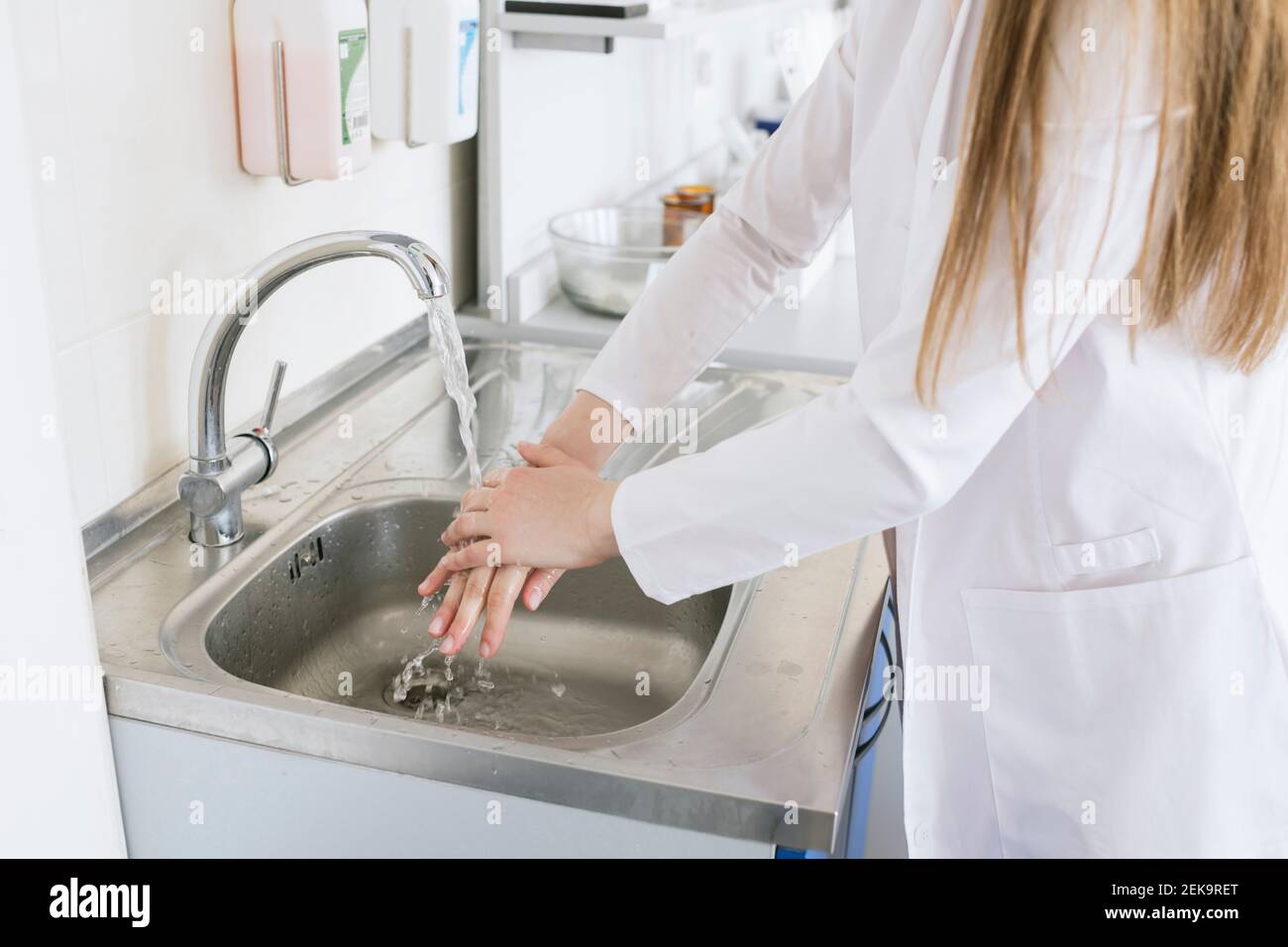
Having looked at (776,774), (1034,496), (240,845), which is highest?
(1034,496)

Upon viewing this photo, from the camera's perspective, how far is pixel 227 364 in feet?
3.58

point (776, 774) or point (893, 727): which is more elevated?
point (776, 774)

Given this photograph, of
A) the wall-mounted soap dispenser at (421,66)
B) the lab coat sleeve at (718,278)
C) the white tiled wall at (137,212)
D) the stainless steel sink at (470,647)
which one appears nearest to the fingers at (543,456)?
the lab coat sleeve at (718,278)

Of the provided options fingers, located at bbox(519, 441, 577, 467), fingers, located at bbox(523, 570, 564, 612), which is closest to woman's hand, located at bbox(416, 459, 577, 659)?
fingers, located at bbox(523, 570, 564, 612)

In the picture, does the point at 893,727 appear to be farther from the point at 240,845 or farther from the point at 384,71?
the point at 384,71

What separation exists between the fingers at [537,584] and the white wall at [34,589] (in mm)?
330

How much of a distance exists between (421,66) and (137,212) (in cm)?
42

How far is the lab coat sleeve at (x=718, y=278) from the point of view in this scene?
1.11m

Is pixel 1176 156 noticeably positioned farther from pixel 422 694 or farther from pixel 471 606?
pixel 422 694

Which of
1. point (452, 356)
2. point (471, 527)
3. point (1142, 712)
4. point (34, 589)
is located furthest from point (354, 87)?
point (1142, 712)

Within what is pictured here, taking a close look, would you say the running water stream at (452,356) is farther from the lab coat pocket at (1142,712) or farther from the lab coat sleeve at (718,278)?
the lab coat pocket at (1142,712)
